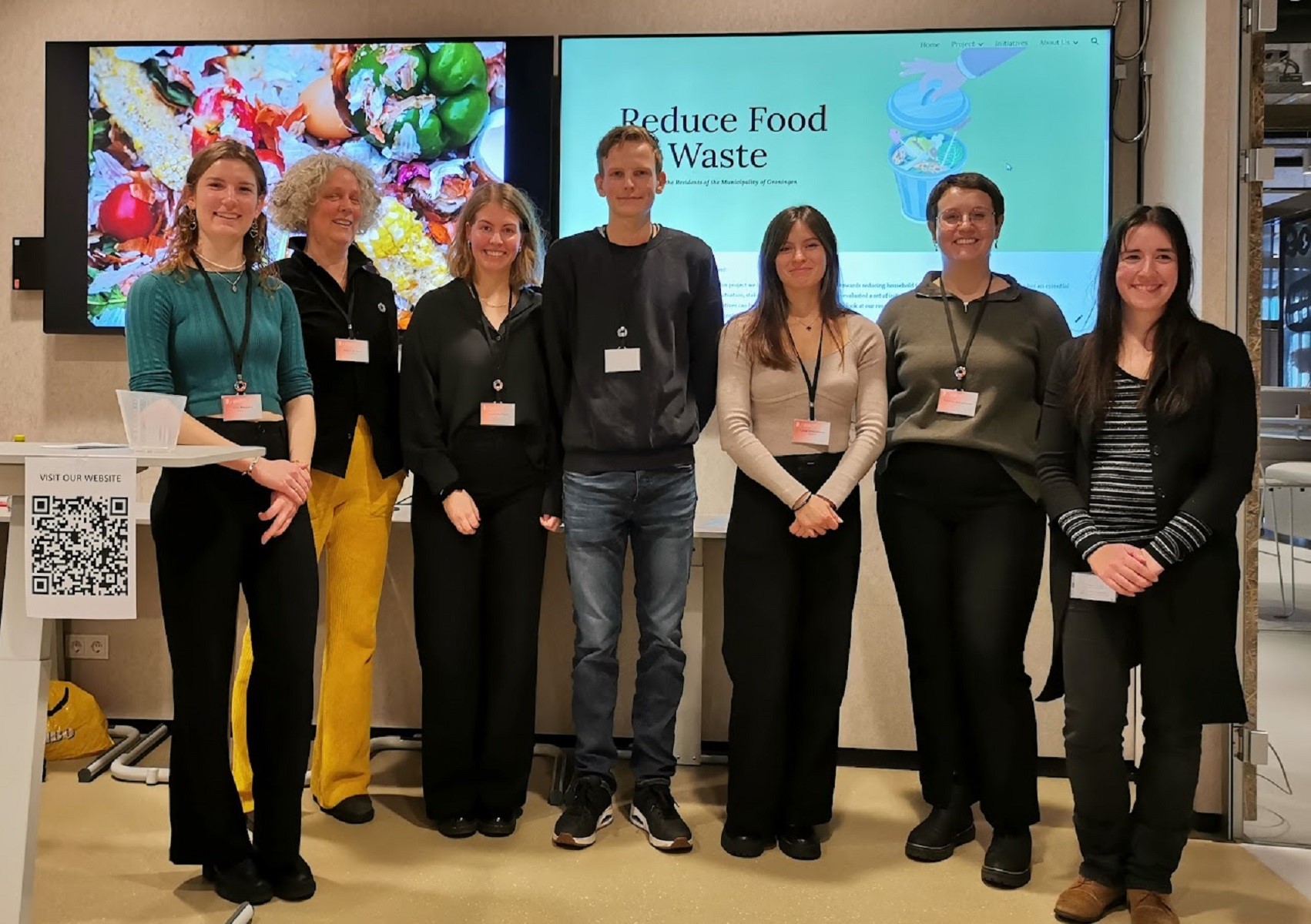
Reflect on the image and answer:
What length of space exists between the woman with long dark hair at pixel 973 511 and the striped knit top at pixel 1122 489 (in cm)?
21

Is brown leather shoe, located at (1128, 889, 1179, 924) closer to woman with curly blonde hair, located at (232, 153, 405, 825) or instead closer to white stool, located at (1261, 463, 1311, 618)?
woman with curly blonde hair, located at (232, 153, 405, 825)

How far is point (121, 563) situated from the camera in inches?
65.6

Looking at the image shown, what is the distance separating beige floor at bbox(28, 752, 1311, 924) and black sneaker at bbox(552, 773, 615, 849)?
1.4 inches

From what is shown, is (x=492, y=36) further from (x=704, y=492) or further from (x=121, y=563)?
(x=121, y=563)

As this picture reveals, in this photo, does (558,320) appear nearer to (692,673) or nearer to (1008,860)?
(692,673)

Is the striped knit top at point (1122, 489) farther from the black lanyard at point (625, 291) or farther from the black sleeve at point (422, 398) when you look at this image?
the black sleeve at point (422, 398)

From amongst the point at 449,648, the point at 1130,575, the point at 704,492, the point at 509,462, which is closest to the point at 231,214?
the point at 509,462

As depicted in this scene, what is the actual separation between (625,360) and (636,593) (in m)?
0.62

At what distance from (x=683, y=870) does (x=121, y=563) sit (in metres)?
1.53

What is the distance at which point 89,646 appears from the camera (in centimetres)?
371

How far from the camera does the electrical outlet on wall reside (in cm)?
371

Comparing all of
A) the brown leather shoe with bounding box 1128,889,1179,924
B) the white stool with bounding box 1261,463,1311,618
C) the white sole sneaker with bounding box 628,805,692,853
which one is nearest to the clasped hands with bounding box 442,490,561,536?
the white sole sneaker with bounding box 628,805,692,853

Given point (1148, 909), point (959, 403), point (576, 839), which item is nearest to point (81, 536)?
point (576, 839)

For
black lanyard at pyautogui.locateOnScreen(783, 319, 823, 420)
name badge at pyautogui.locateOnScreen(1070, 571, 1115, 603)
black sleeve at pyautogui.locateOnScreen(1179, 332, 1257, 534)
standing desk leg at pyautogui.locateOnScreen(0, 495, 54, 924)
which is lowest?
standing desk leg at pyautogui.locateOnScreen(0, 495, 54, 924)
